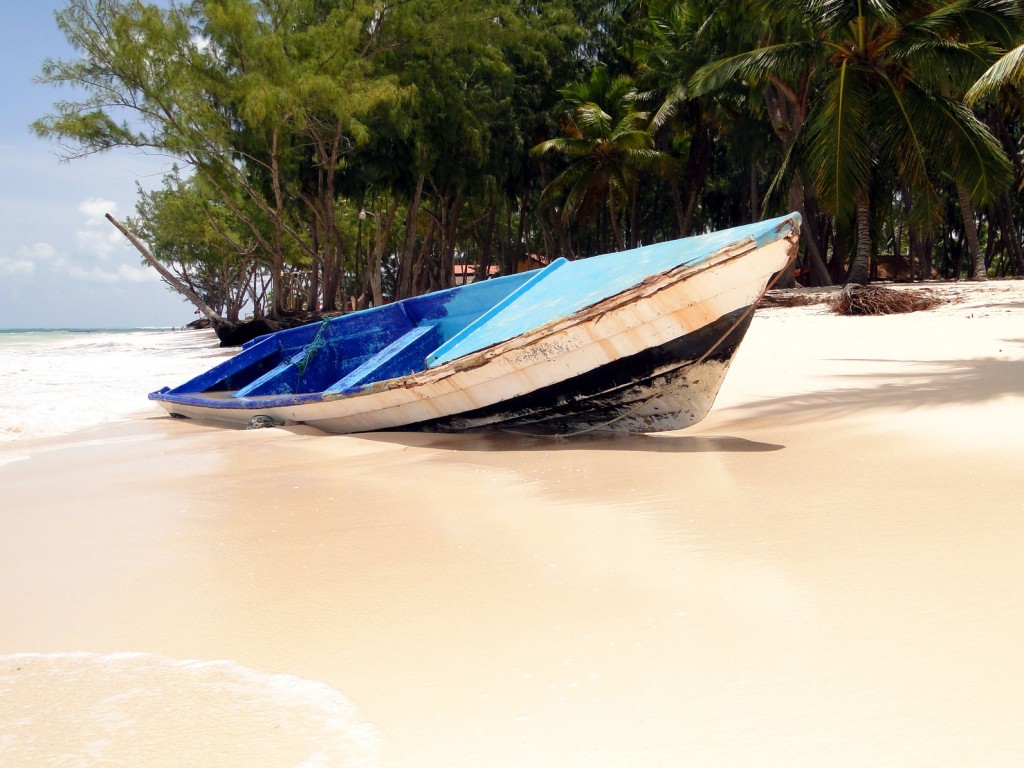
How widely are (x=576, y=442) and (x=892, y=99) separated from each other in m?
12.2

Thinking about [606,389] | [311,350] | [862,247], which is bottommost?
[606,389]

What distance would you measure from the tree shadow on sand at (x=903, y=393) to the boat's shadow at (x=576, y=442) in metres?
0.64

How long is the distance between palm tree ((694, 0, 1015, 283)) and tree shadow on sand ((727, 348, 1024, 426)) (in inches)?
325

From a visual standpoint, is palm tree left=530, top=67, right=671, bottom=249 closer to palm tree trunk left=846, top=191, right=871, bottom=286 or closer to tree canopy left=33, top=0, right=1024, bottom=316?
tree canopy left=33, top=0, right=1024, bottom=316

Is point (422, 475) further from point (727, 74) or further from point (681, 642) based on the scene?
point (727, 74)

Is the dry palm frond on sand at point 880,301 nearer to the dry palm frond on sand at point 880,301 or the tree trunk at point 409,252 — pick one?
the dry palm frond on sand at point 880,301

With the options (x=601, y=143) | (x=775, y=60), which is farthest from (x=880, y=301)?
(x=601, y=143)

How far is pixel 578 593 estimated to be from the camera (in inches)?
85.4

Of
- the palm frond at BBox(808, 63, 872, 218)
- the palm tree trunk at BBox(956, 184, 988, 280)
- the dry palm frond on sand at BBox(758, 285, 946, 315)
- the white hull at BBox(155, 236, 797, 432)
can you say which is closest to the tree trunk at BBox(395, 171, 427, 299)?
the palm frond at BBox(808, 63, 872, 218)

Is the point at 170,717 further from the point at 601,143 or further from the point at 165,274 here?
the point at 601,143

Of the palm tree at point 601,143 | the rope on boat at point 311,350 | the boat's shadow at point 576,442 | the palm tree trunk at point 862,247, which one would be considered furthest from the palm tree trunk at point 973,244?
the boat's shadow at point 576,442

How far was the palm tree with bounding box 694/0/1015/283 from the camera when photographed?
13.4 m

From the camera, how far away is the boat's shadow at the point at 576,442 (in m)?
4.26

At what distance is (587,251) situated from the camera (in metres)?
41.8
